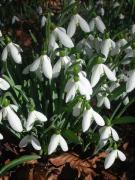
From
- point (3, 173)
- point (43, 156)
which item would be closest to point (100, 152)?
point (43, 156)

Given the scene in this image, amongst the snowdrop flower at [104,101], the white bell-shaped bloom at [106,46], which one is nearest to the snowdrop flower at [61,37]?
the white bell-shaped bloom at [106,46]

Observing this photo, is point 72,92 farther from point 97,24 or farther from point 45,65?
point 97,24

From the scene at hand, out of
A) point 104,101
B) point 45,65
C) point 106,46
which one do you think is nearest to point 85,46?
point 106,46

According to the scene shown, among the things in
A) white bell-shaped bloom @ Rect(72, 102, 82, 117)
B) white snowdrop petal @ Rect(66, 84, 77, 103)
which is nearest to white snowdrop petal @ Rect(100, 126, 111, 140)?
white bell-shaped bloom @ Rect(72, 102, 82, 117)

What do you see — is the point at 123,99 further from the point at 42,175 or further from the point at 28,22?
the point at 28,22

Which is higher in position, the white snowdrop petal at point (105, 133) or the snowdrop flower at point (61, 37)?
the snowdrop flower at point (61, 37)

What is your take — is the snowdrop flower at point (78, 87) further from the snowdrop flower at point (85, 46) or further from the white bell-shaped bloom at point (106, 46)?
the snowdrop flower at point (85, 46)

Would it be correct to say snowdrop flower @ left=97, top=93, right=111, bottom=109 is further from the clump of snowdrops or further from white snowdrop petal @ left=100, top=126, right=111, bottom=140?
white snowdrop petal @ left=100, top=126, right=111, bottom=140
